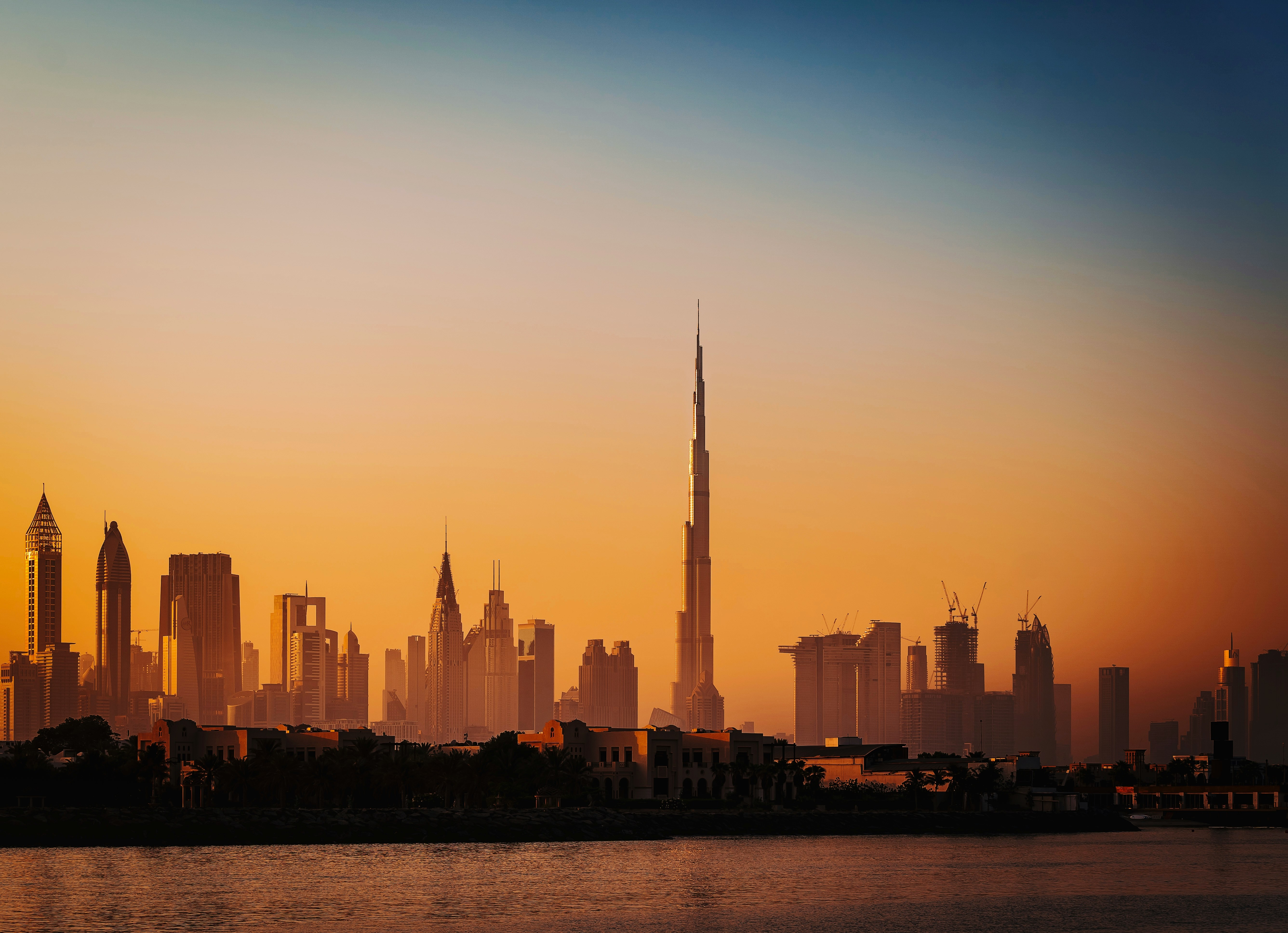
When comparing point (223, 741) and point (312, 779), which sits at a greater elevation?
point (223, 741)

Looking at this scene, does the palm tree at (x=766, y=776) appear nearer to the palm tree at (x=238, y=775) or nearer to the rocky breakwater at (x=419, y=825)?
the rocky breakwater at (x=419, y=825)

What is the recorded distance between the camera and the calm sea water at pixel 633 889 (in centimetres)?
9062

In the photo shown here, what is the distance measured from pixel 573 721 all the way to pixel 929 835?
130ft

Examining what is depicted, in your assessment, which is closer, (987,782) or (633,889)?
(633,889)

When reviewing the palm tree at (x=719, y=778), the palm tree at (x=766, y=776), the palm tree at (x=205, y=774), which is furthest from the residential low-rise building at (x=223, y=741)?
the palm tree at (x=766, y=776)

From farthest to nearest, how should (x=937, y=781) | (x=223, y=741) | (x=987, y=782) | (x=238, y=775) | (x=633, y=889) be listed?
1. (x=987, y=782)
2. (x=937, y=781)
3. (x=223, y=741)
4. (x=238, y=775)
5. (x=633, y=889)

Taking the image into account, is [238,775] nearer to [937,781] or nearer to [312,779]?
[312,779]

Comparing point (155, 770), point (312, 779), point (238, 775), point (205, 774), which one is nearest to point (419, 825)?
point (312, 779)

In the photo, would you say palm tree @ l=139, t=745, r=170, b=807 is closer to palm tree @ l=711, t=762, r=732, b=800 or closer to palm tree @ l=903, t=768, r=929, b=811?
palm tree @ l=711, t=762, r=732, b=800

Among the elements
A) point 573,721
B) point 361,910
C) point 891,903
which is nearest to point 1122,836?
point 573,721

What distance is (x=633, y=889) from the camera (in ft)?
350

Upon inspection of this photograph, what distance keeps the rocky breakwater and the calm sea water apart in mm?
3424

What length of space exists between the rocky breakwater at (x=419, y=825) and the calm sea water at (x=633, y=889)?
11.2 feet

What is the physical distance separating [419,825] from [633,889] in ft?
144
